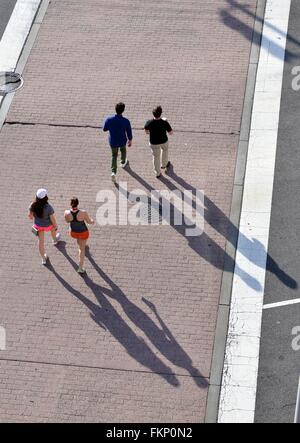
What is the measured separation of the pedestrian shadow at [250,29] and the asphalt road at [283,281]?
2.22 ft

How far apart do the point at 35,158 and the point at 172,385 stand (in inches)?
229

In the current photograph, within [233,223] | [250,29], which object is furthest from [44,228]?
[250,29]

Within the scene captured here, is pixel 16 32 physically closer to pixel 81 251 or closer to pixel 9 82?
pixel 9 82

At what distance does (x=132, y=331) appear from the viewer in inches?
585

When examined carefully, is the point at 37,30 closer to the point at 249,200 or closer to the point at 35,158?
the point at 35,158

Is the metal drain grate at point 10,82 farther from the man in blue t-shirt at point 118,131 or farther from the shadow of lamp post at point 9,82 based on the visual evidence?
the man in blue t-shirt at point 118,131

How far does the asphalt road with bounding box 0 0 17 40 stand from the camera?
20.7 metres

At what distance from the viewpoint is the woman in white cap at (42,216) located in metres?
14.8

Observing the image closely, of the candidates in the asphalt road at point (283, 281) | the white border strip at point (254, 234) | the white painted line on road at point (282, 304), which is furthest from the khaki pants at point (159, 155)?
the white painted line on road at point (282, 304)

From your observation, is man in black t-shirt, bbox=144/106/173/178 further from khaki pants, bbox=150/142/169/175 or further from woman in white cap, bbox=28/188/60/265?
woman in white cap, bbox=28/188/60/265

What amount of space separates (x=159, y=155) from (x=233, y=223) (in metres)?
1.93

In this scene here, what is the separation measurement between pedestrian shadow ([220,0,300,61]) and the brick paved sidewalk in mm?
72

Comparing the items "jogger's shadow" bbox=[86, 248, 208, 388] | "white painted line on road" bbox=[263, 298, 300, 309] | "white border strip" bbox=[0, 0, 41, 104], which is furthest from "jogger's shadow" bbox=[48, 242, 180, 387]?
"white border strip" bbox=[0, 0, 41, 104]

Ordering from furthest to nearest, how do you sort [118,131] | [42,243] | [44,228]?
[118,131] < [42,243] < [44,228]
